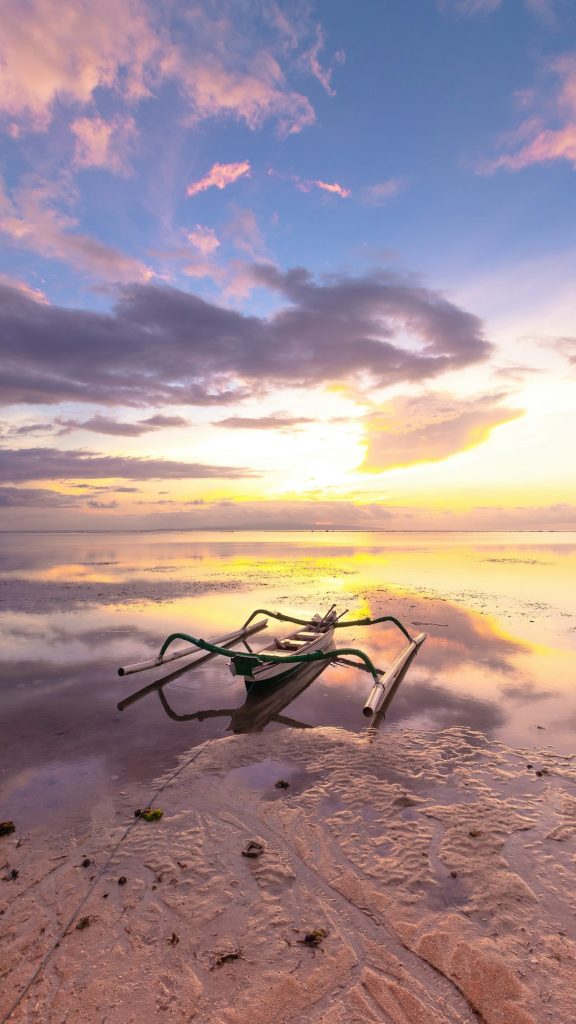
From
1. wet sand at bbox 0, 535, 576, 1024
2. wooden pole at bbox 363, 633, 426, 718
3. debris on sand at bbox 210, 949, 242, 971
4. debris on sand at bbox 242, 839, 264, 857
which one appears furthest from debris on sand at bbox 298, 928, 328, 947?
wooden pole at bbox 363, 633, 426, 718

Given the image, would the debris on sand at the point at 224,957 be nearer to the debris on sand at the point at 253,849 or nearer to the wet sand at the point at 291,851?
the wet sand at the point at 291,851

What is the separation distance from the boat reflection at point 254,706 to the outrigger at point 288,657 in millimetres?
152

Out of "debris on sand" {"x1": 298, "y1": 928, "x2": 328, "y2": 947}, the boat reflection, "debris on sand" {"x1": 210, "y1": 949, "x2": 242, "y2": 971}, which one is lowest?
the boat reflection

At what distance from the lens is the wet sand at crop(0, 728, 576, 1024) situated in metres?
4.57

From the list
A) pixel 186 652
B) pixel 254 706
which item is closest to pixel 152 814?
pixel 254 706

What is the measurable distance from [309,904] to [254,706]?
7706mm

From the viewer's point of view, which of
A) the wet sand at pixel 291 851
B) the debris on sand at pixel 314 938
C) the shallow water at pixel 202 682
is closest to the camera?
the wet sand at pixel 291 851

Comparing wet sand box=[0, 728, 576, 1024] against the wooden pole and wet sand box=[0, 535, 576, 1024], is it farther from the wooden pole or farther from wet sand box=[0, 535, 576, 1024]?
the wooden pole

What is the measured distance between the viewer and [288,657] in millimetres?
13289

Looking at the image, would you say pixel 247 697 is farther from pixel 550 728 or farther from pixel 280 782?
pixel 550 728

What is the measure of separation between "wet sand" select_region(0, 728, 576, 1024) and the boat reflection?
9.90ft

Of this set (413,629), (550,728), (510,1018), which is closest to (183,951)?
(510,1018)

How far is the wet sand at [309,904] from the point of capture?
4.57 metres

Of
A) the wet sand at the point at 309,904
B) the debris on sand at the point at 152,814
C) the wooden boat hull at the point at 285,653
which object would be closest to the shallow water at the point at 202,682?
the wooden boat hull at the point at 285,653
